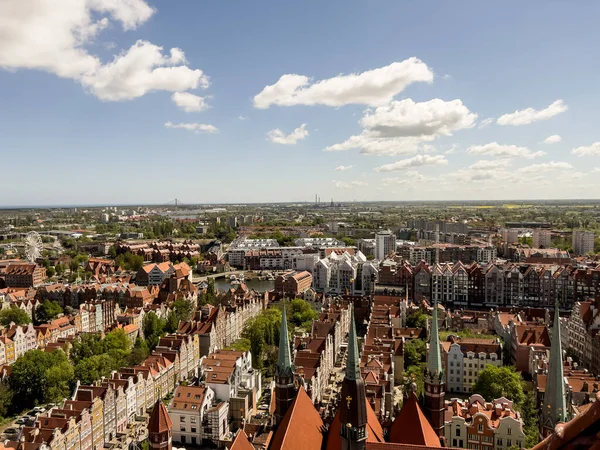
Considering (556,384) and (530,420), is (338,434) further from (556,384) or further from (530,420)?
(530,420)

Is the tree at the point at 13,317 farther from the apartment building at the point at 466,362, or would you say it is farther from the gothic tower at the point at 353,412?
the gothic tower at the point at 353,412

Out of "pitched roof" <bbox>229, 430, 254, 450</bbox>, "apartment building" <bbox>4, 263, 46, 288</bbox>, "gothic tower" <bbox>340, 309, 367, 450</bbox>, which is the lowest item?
"apartment building" <bbox>4, 263, 46, 288</bbox>

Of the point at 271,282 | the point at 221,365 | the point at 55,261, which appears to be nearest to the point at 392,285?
the point at 271,282

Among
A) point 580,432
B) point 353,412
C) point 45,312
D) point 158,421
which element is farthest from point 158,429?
point 45,312

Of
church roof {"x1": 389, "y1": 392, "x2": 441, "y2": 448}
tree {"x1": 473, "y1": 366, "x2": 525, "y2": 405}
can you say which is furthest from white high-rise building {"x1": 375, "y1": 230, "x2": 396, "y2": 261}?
church roof {"x1": 389, "y1": 392, "x2": 441, "y2": 448}

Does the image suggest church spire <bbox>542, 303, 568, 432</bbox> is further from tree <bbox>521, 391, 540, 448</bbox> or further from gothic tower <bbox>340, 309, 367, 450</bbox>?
tree <bbox>521, 391, 540, 448</bbox>

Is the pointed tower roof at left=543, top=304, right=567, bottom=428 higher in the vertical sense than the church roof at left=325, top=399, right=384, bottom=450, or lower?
higher
